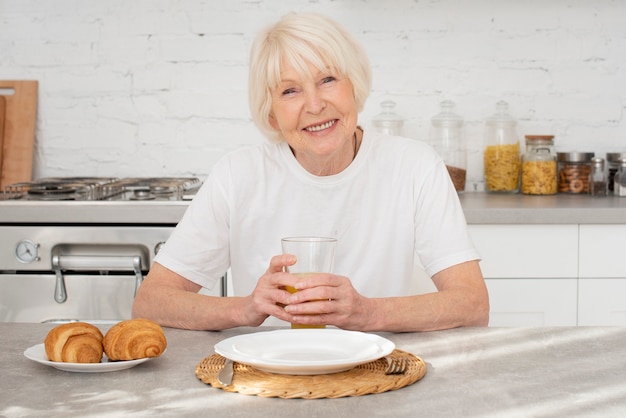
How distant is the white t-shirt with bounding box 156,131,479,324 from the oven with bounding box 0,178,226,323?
0.65 meters

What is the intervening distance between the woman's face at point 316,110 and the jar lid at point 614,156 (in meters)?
1.49

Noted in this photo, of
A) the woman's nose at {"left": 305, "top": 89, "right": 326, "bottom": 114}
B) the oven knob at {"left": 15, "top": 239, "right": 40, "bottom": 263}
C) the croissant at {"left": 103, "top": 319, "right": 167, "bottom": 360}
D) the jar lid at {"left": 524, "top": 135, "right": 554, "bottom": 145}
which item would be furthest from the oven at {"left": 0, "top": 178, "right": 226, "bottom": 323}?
the croissant at {"left": 103, "top": 319, "right": 167, "bottom": 360}

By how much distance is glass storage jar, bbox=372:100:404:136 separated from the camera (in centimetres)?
317

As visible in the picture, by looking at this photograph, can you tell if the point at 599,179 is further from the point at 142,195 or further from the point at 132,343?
the point at 132,343

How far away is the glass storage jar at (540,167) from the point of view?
3.11 m

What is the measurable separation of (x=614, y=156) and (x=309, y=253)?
2.05m

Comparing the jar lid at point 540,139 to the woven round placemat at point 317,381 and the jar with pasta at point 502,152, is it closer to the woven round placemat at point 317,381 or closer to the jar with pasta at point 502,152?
the jar with pasta at point 502,152

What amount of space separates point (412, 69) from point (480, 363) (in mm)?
2103

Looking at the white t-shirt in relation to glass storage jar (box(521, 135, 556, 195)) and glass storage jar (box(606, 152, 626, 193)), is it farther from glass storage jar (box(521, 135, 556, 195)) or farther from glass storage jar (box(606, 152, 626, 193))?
glass storage jar (box(606, 152, 626, 193))

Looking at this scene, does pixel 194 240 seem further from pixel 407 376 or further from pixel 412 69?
pixel 412 69

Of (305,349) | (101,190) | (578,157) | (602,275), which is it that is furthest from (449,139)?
(305,349)

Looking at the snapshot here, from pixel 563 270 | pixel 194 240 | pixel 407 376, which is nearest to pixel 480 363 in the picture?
pixel 407 376

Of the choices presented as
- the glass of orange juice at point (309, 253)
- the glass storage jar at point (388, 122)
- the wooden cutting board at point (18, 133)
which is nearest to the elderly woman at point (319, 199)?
the glass of orange juice at point (309, 253)

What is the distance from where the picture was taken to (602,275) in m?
2.61
